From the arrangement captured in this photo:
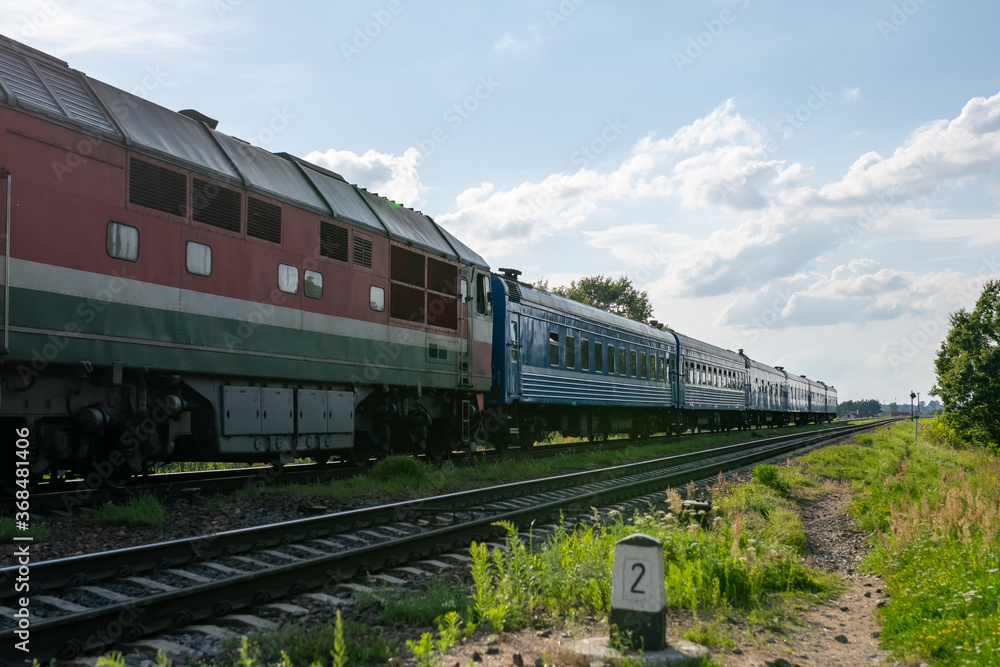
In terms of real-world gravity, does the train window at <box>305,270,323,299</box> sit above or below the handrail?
above

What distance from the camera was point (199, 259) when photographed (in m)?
9.27

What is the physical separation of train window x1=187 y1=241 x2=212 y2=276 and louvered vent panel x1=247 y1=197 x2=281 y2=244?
785 millimetres

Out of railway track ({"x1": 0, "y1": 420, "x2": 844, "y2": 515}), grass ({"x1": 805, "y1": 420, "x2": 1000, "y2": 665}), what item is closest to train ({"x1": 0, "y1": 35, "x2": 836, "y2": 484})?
railway track ({"x1": 0, "y1": 420, "x2": 844, "y2": 515})

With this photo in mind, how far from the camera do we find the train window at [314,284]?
11.0m

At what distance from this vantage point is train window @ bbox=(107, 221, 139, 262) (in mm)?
8195

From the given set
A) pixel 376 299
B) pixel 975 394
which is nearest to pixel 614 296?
pixel 975 394

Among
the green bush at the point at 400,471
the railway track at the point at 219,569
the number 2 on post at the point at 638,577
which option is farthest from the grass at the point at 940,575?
the green bush at the point at 400,471

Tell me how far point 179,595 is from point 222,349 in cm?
505

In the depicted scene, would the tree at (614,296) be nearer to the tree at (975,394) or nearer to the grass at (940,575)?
→ the tree at (975,394)

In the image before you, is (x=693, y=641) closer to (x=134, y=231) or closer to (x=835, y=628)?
(x=835, y=628)

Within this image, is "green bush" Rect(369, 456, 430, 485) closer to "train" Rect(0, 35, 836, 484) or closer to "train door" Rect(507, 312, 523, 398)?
"train" Rect(0, 35, 836, 484)

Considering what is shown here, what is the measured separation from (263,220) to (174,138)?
5.00 ft

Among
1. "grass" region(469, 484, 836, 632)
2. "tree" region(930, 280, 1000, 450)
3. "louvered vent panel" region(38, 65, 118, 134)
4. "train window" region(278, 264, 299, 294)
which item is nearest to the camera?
"grass" region(469, 484, 836, 632)

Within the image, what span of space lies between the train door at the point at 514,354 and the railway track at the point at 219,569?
740 cm
